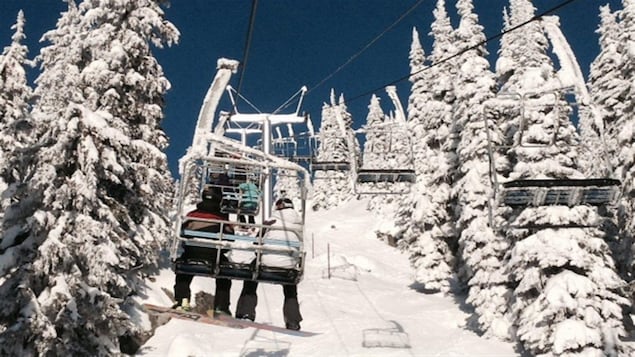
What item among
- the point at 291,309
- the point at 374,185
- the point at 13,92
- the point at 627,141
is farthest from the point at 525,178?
the point at 13,92

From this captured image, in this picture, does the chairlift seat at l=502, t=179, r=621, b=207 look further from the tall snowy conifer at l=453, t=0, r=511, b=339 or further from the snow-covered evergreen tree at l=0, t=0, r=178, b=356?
the tall snowy conifer at l=453, t=0, r=511, b=339

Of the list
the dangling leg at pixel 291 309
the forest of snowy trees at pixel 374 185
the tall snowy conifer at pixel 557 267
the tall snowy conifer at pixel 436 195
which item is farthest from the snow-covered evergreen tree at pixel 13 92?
the tall snowy conifer at pixel 436 195

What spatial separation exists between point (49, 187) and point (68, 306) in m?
2.94

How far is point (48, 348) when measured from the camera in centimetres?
1363

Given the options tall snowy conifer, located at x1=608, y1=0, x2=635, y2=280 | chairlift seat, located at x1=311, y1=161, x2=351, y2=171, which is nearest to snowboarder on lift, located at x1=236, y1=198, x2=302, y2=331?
chairlift seat, located at x1=311, y1=161, x2=351, y2=171

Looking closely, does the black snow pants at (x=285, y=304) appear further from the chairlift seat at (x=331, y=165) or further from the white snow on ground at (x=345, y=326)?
the chairlift seat at (x=331, y=165)

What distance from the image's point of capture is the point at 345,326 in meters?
28.8

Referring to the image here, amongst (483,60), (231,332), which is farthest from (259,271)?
(483,60)

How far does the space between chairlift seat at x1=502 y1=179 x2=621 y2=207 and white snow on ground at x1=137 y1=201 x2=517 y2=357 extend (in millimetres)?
12047

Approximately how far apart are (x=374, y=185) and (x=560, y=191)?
33.1 feet

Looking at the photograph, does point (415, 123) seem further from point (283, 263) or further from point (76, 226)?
point (283, 263)

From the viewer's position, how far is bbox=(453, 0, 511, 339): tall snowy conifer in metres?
24.7

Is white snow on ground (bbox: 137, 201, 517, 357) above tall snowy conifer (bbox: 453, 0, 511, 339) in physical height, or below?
below

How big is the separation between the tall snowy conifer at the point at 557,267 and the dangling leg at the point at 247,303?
1164cm
